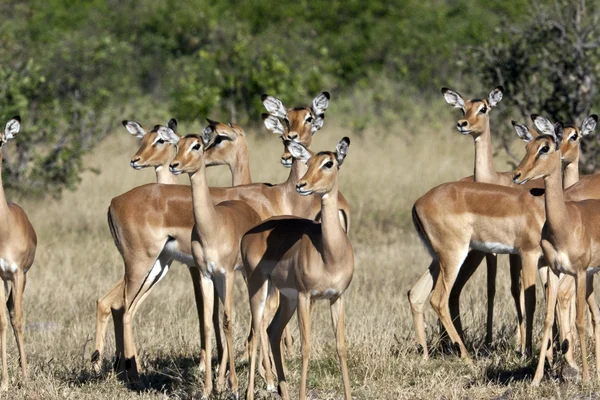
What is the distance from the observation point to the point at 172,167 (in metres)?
5.98

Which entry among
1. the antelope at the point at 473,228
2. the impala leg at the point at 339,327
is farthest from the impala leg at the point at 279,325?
the antelope at the point at 473,228

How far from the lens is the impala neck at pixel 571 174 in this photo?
24.6 feet

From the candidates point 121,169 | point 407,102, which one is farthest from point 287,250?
point 407,102

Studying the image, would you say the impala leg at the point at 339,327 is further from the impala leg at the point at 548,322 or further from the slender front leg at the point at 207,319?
the impala leg at the point at 548,322

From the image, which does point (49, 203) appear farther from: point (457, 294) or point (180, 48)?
point (180, 48)

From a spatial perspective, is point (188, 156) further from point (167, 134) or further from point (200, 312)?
point (200, 312)

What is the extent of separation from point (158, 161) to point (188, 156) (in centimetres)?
150

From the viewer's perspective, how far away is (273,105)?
24.8 feet

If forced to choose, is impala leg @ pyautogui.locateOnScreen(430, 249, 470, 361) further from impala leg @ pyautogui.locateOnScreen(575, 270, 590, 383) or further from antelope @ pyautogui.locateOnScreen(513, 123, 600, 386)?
impala leg @ pyautogui.locateOnScreen(575, 270, 590, 383)

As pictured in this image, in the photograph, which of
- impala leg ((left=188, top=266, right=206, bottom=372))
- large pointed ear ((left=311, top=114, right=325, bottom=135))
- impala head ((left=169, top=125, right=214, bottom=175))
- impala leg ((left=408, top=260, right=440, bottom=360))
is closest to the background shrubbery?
large pointed ear ((left=311, top=114, right=325, bottom=135))

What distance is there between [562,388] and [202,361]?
237 cm

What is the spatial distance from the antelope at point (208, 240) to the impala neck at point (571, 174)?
2.55 meters

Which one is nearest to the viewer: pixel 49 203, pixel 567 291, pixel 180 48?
pixel 567 291

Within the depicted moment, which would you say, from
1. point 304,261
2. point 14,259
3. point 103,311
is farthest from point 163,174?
point 304,261
